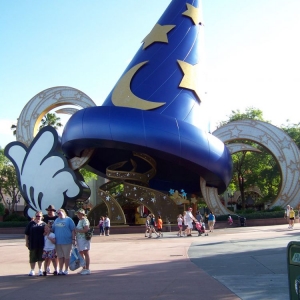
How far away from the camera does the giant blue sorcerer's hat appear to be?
25312 mm

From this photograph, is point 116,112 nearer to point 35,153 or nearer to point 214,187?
point 35,153

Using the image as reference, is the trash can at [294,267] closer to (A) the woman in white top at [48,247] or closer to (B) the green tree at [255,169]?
(A) the woman in white top at [48,247]

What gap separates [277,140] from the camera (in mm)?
31703

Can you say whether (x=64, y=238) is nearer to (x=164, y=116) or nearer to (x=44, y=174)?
(x=164, y=116)

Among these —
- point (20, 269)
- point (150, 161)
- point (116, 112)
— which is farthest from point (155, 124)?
point (20, 269)

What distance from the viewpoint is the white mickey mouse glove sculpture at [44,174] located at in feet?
90.6

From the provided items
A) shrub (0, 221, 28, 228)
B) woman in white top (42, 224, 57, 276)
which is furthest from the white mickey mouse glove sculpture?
woman in white top (42, 224, 57, 276)

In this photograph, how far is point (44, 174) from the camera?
92.8 ft

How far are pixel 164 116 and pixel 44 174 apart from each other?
354 inches

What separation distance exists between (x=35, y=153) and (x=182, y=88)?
11102mm

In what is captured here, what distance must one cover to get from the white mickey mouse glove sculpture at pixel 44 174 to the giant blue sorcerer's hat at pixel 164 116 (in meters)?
1.29

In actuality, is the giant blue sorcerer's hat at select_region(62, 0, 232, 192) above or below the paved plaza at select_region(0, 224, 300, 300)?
above

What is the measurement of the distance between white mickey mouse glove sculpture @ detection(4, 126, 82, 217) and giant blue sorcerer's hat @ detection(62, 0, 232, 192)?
1.29 m

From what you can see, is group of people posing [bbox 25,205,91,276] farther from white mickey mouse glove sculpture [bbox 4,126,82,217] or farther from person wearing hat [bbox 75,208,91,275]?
white mickey mouse glove sculpture [bbox 4,126,82,217]
